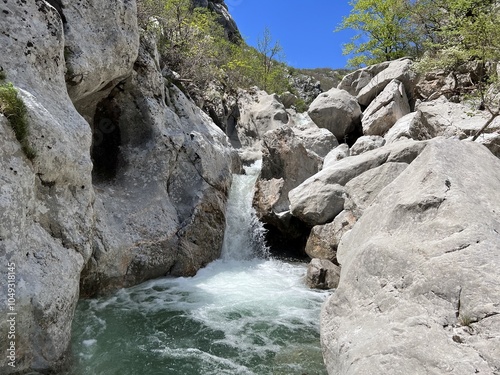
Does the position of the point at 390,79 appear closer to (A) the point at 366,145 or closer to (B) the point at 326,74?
(A) the point at 366,145

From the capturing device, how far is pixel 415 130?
16.9 meters

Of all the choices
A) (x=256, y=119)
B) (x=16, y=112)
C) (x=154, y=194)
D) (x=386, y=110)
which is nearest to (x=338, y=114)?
(x=386, y=110)

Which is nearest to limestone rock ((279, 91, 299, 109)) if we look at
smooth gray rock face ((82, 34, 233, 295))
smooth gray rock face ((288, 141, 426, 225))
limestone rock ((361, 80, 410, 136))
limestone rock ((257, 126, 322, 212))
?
limestone rock ((361, 80, 410, 136))

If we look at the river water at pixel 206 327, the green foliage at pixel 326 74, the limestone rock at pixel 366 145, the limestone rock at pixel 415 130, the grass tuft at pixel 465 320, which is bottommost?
the river water at pixel 206 327

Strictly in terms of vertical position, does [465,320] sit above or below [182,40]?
below

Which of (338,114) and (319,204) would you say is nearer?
(319,204)

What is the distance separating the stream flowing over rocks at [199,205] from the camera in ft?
17.6

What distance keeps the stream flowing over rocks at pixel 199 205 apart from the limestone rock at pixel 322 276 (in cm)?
4

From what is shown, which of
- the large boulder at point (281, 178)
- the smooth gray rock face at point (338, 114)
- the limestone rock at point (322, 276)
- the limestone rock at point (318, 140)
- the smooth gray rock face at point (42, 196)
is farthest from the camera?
the smooth gray rock face at point (338, 114)

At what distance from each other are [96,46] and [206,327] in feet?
25.8

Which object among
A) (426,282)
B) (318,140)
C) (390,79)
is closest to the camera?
(426,282)

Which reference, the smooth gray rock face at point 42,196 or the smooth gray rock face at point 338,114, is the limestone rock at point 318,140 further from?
the smooth gray rock face at point 42,196

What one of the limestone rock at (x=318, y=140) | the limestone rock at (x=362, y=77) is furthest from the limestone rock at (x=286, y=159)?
the limestone rock at (x=362, y=77)

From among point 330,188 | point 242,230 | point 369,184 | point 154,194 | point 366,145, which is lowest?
point 242,230
